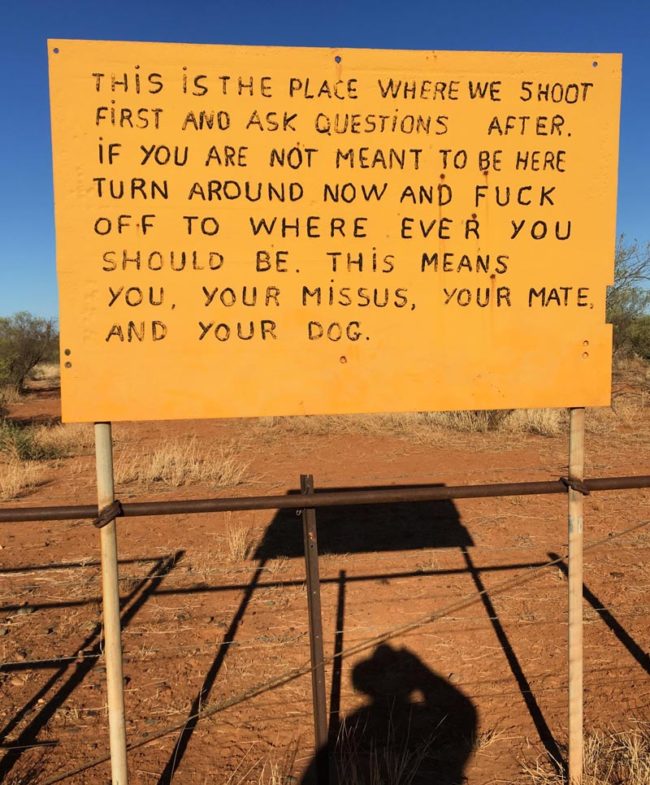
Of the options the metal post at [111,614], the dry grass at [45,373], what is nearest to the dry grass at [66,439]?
the metal post at [111,614]

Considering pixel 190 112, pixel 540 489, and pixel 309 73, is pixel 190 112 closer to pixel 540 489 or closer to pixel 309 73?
pixel 309 73

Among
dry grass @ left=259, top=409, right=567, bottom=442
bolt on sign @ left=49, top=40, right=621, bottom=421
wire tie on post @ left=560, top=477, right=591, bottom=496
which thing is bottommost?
dry grass @ left=259, top=409, right=567, bottom=442

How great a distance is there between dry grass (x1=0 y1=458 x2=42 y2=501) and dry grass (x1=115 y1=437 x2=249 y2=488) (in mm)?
1156

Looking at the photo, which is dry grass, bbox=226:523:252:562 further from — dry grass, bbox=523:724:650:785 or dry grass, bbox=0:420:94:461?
dry grass, bbox=0:420:94:461

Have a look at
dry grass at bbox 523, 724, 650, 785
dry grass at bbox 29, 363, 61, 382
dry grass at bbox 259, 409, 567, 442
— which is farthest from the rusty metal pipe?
dry grass at bbox 29, 363, 61, 382

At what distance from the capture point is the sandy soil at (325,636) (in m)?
2.83

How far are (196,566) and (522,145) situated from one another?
4266 mm

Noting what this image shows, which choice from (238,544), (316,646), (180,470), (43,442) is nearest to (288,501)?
(316,646)

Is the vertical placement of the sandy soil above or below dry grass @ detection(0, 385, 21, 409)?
below

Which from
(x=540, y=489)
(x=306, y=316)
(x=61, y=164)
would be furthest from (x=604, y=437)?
(x=61, y=164)

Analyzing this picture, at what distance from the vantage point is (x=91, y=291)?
205 cm

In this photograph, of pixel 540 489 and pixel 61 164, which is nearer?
pixel 61 164

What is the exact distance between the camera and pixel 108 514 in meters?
2.09

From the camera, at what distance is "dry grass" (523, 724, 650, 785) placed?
235 cm
